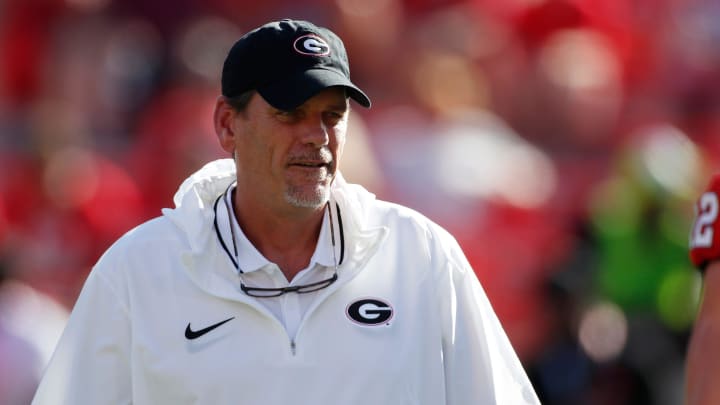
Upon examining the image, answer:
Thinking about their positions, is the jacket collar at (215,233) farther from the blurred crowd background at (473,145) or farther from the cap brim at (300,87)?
the blurred crowd background at (473,145)

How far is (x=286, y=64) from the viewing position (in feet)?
10.9

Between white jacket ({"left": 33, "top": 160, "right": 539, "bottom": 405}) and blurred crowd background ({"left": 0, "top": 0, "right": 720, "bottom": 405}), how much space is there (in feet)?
8.55

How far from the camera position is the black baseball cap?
3285 millimetres

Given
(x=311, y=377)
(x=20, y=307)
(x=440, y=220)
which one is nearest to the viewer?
(x=311, y=377)

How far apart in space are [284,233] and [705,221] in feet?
4.13

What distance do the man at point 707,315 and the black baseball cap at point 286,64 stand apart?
3.57 ft

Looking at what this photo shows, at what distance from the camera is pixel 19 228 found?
6949 millimetres

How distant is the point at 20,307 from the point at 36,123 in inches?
73.3

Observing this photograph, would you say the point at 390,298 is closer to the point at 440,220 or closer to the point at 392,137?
the point at 440,220

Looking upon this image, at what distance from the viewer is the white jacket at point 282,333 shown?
10.3ft

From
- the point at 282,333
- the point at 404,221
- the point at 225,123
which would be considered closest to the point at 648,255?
the point at 404,221

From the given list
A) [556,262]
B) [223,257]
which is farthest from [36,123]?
[223,257]

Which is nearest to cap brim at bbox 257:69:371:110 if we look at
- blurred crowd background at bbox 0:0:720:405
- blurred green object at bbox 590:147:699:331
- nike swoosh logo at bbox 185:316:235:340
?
nike swoosh logo at bbox 185:316:235:340

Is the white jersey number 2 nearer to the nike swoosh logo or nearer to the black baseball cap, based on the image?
the black baseball cap
